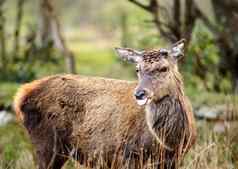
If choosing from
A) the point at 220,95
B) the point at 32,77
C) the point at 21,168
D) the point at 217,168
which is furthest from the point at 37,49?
the point at 217,168

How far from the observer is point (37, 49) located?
15586mm

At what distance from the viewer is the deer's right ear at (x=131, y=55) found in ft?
24.5

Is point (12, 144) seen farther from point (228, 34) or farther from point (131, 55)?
point (228, 34)

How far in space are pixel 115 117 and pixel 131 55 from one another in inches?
29.4

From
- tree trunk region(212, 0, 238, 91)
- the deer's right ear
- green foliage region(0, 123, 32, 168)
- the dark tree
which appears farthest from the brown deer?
tree trunk region(212, 0, 238, 91)

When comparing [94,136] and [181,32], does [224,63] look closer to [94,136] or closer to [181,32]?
[181,32]

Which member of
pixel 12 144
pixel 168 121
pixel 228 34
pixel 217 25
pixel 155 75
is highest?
pixel 217 25

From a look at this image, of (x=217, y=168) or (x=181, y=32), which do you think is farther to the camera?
(x=181, y=32)

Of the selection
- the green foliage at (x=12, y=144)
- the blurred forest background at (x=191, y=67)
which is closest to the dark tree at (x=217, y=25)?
the blurred forest background at (x=191, y=67)

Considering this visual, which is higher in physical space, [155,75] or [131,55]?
[131,55]

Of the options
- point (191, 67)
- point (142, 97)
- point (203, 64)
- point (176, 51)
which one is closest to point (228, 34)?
point (203, 64)

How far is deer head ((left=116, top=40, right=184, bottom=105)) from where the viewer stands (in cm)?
720

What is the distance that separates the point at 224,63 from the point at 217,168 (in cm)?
573

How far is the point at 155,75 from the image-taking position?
7.30m
